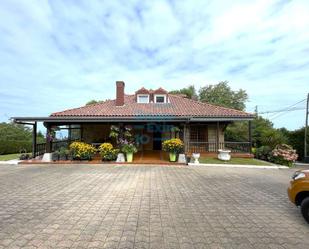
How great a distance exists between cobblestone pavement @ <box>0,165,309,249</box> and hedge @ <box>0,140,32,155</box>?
1368 centimetres

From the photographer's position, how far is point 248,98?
31.5 m

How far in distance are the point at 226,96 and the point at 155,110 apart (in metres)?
19.3

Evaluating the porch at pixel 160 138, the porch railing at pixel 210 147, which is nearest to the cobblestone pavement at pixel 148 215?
the porch at pixel 160 138

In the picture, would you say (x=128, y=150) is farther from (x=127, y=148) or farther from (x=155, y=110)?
(x=155, y=110)

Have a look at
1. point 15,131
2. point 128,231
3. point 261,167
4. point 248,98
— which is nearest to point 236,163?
point 261,167

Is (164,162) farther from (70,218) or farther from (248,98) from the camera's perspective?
(248,98)

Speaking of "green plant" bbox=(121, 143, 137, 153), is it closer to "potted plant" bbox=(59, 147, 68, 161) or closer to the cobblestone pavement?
"potted plant" bbox=(59, 147, 68, 161)

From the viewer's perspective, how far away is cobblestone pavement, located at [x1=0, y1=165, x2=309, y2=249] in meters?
3.21

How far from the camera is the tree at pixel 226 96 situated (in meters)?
31.3

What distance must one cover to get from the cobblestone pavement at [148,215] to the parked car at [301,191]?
0.29 metres

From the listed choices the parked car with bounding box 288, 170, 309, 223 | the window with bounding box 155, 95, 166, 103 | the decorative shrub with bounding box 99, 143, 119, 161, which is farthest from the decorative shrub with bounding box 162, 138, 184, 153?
the parked car with bounding box 288, 170, 309, 223

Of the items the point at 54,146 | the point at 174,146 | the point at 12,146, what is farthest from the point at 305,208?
the point at 12,146

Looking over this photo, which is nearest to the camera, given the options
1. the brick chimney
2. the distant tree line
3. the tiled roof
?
the tiled roof

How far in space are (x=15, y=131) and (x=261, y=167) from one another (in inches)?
1370
